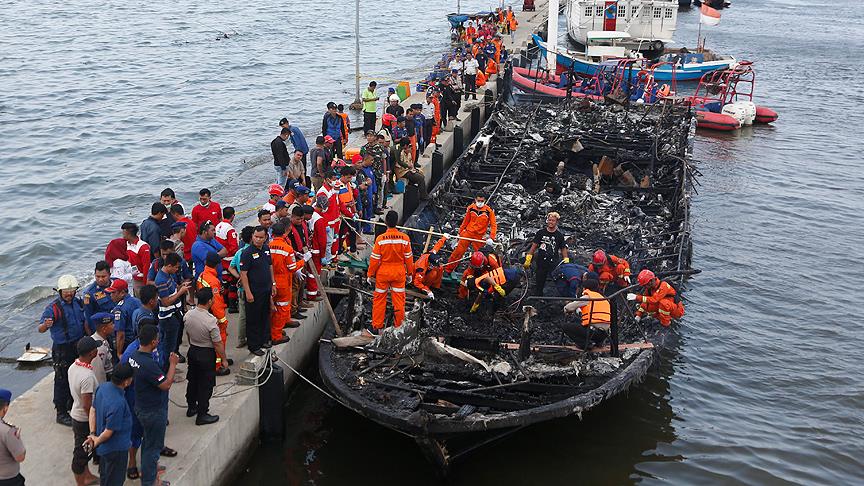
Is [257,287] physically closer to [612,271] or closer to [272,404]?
[272,404]

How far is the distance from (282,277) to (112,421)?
3212 millimetres

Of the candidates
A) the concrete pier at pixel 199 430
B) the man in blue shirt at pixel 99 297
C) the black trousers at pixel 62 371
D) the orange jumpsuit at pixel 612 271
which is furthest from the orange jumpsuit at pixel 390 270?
the black trousers at pixel 62 371

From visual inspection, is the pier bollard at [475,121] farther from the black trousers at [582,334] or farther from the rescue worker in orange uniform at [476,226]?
the black trousers at [582,334]

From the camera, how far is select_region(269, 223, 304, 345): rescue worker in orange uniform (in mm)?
8867

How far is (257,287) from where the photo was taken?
A: 856cm

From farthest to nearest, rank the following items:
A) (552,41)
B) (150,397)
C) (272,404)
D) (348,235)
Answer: (552,41)
(348,235)
(272,404)
(150,397)

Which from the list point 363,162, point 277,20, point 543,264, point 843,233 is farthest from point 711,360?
point 277,20

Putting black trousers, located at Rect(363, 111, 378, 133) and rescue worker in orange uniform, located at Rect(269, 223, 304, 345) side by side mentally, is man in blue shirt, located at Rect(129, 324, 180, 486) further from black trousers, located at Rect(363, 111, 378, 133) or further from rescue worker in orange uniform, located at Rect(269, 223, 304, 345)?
black trousers, located at Rect(363, 111, 378, 133)

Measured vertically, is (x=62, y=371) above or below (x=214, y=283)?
below

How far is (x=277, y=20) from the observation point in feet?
168

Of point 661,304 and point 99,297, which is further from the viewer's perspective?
point 661,304

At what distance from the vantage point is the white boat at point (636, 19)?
36469 millimetres

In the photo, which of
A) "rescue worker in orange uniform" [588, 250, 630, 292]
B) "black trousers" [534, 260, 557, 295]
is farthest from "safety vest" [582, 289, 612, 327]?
"black trousers" [534, 260, 557, 295]

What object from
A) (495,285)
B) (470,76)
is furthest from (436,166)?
(495,285)
